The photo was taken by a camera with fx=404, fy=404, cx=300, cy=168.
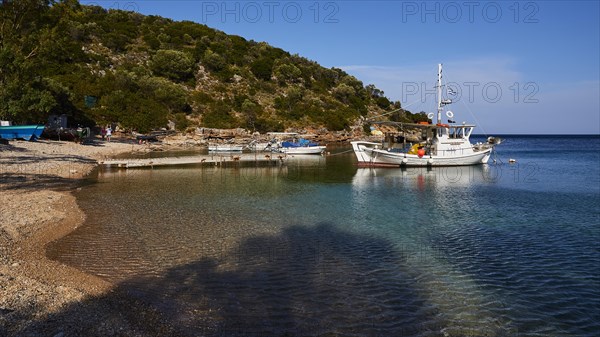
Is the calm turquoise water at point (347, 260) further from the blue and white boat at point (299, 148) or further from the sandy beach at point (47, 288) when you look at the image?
the blue and white boat at point (299, 148)

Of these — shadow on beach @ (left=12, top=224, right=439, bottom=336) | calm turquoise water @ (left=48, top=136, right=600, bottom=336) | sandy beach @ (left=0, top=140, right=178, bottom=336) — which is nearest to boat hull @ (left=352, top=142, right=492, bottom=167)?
calm turquoise water @ (left=48, top=136, right=600, bottom=336)

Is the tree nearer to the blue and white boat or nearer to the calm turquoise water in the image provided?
the blue and white boat

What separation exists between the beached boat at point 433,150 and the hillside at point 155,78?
31.3m

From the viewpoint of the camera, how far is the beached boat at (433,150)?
140ft

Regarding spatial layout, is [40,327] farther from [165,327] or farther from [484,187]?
[484,187]

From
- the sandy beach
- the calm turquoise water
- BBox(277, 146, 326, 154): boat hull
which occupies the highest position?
BBox(277, 146, 326, 154): boat hull

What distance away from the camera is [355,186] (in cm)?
2830

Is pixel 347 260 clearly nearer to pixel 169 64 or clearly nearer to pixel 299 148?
pixel 299 148

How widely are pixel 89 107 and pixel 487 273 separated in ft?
230

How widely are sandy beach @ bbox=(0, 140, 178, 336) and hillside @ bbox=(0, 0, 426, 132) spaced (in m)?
25.1

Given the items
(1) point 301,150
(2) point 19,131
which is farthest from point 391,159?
(2) point 19,131

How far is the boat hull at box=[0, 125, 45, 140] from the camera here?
129 feet

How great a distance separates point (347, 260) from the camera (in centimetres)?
1155

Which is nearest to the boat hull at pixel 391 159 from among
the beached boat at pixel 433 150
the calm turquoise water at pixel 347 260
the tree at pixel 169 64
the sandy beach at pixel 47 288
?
the beached boat at pixel 433 150
